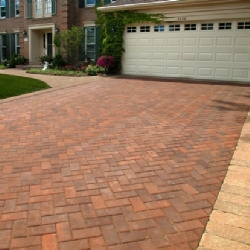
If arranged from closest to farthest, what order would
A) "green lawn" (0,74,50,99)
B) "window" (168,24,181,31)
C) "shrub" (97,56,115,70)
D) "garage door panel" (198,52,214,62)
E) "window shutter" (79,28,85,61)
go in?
"green lawn" (0,74,50,99), "garage door panel" (198,52,214,62), "window" (168,24,181,31), "shrub" (97,56,115,70), "window shutter" (79,28,85,61)

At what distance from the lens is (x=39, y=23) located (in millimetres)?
20016

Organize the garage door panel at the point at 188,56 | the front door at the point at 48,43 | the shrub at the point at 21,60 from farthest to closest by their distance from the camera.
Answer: the front door at the point at 48,43, the shrub at the point at 21,60, the garage door panel at the point at 188,56

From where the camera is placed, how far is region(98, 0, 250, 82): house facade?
1276 cm

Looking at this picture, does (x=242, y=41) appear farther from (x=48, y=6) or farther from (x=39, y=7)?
(x=39, y=7)

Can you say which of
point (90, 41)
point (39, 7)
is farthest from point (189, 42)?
point (39, 7)

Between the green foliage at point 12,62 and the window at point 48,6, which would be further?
the green foliage at point 12,62

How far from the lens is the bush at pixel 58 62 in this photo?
60.3ft

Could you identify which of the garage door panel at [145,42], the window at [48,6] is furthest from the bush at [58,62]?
the garage door panel at [145,42]

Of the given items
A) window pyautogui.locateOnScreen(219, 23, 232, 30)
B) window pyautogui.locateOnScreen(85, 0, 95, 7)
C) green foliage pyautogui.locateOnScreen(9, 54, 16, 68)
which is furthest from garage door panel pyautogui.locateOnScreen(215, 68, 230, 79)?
green foliage pyautogui.locateOnScreen(9, 54, 16, 68)

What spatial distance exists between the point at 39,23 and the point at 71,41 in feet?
12.8

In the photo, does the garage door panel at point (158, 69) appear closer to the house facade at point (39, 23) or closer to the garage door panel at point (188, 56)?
the garage door panel at point (188, 56)

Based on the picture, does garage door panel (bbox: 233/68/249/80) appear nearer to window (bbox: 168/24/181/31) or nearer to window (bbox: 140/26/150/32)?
window (bbox: 168/24/181/31)

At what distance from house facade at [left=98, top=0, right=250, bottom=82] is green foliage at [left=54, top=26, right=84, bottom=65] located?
3.21 meters

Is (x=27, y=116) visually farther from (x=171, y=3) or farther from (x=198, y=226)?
(x=171, y=3)
